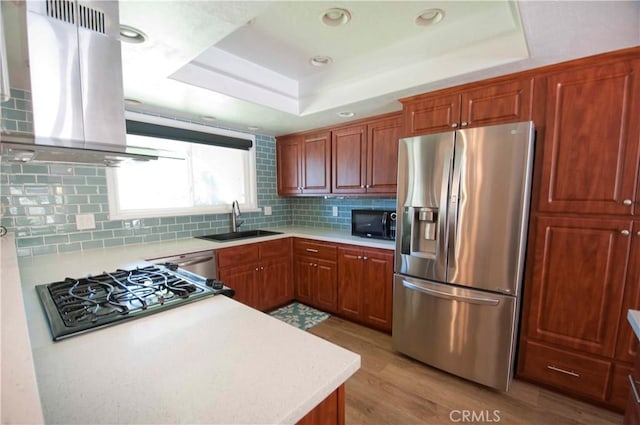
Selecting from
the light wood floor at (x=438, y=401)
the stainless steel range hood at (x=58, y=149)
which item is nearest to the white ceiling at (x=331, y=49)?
the stainless steel range hood at (x=58, y=149)

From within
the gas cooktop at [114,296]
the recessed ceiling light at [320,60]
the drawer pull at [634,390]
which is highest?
the recessed ceiling light at [320,60]

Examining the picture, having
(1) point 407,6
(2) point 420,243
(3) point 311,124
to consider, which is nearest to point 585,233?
(2) point 420,243

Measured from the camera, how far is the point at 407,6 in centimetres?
154

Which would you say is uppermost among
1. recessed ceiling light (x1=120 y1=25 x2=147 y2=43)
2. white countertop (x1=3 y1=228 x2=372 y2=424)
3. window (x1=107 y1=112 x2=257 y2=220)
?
recessed ceiling light (x1=120 y1=25 x2=147 y2=43)

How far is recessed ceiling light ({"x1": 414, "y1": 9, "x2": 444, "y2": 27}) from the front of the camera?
1.59 m

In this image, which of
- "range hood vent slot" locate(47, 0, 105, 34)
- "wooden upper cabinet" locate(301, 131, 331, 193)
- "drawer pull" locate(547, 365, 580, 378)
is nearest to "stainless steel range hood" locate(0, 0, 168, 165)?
"range hood vent slot" locate(47, 0, 105, 34)

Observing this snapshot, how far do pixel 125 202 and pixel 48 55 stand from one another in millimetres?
1806

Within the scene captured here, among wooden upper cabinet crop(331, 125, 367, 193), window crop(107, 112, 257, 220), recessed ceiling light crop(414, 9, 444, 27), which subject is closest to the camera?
recessed ceiling light crop(414, 9, 444, 27)

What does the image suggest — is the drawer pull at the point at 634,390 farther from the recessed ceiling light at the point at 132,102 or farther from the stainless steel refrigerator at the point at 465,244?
the recessed ceiling light at the point at 132,102

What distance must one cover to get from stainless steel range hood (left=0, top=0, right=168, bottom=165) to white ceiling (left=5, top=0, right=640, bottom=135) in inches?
9.0

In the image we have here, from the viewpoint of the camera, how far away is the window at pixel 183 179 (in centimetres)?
244

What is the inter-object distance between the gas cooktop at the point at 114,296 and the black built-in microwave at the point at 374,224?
1.78 meters

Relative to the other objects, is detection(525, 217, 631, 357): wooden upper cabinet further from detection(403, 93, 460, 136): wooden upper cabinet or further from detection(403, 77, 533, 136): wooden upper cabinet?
detection(403, 93, 460, 136): wooden upper cabinet

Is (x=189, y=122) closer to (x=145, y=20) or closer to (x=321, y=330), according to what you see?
(x=145, y=20)
